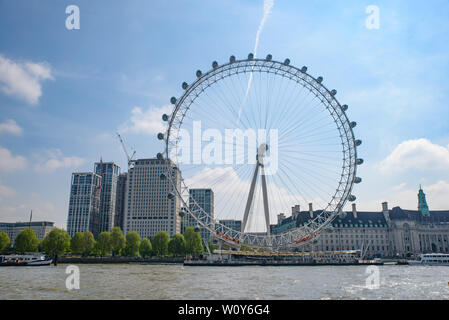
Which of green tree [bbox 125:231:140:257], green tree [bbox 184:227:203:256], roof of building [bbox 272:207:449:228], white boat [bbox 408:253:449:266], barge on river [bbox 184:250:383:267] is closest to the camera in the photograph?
barge on river [bbox 184:250:383:267]

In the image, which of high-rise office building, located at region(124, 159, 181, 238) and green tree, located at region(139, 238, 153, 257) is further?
high-rise office building, located at region(124, 159, 181, 238)

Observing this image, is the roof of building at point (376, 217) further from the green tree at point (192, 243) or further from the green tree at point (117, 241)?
the green tree at point (117, 241)

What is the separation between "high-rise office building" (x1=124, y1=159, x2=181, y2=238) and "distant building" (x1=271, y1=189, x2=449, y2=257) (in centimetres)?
6656

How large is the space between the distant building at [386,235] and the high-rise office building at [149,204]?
66562 millimetres

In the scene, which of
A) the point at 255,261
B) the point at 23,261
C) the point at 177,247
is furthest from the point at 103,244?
the point at 255,261

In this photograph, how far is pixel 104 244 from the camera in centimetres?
10262

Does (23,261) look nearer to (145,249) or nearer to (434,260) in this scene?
(145,249)

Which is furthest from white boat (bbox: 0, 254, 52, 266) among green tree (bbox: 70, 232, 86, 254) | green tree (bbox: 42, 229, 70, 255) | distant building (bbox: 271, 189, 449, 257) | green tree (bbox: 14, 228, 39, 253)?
distant building (bbox: 271, 189, 449, 257)

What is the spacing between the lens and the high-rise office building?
171 metres

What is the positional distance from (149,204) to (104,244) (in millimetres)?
71076

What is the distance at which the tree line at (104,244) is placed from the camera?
94.4 m

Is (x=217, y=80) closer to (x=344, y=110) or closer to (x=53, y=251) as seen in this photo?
(x=344, y=110)

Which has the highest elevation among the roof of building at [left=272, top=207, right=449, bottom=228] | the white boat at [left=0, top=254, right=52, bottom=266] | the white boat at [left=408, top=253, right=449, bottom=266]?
the roof of building at [left=272, top=207, right=449, bottom=228]

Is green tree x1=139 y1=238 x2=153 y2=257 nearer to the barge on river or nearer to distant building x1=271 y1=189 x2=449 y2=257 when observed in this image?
→ the barge on river
